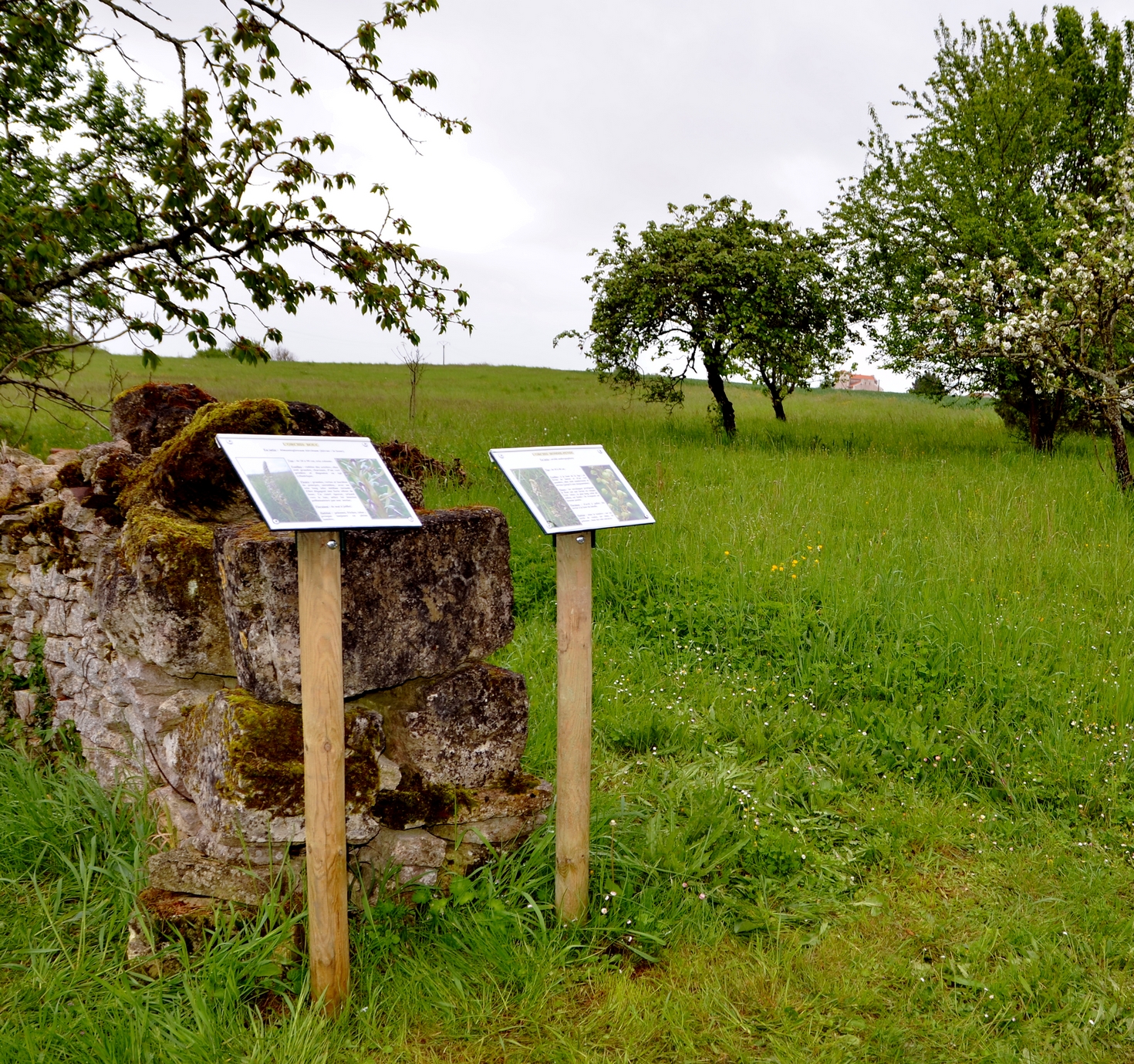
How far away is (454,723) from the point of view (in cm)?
356

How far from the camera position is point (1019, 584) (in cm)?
694

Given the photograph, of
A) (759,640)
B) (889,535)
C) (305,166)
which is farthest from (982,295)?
(305,166)

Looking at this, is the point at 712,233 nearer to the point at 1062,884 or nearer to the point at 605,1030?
the point at 1062,884

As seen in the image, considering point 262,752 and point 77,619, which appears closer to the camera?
point 262,752

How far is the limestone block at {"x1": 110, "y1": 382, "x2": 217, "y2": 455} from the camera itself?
16.1ft

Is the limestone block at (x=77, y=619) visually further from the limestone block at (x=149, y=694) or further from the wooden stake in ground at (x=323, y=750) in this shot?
the wooden stake in ground at (x=323, y=750)

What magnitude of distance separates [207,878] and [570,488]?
2074 mm

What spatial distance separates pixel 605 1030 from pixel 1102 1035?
1.95 meters

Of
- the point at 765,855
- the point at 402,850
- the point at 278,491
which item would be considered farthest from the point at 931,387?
the point at 278,491

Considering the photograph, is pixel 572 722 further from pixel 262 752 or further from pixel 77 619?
pixel 77 619

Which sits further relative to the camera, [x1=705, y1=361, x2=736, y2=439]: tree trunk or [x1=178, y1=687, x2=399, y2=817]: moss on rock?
[x1=705, y1=361, x2=736, y2=439]: tree trunk

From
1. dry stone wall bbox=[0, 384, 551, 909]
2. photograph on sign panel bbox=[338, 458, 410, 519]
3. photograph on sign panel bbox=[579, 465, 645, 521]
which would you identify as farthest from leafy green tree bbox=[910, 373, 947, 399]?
photograph on sign panel bbox=[338, 458, 410, 519]

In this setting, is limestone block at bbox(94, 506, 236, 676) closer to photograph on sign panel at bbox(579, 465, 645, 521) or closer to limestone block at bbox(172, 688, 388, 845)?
limestone block at bbox(172, 688, 388, 845)

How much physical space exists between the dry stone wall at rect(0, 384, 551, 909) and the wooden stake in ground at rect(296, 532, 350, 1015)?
32cm
